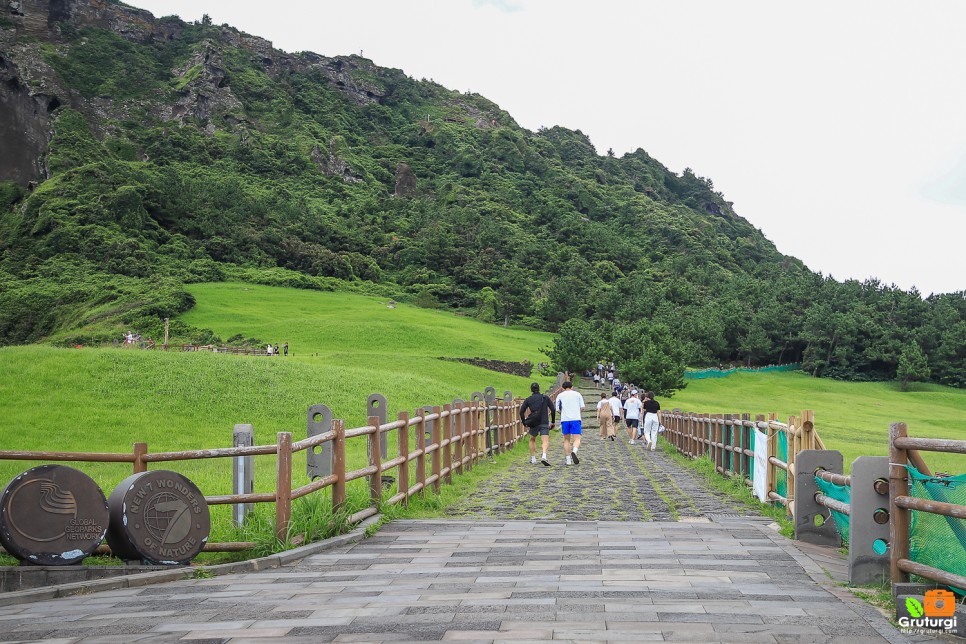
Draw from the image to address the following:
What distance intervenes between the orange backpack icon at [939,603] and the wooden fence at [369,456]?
4.75 meters

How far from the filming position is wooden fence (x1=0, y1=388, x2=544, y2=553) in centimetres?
734

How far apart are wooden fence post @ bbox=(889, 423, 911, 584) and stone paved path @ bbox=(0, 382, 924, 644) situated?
0.36 metres

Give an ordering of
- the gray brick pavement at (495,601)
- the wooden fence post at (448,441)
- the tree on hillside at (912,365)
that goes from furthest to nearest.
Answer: the tree on hillside at (912,365), the wooden fence post at (448,441), the gray brick pavement at (495,601)

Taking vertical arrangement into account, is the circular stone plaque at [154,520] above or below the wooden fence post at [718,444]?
above

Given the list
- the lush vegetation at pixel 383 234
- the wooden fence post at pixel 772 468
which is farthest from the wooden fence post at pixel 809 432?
the lush vegetation at pixel 383 234

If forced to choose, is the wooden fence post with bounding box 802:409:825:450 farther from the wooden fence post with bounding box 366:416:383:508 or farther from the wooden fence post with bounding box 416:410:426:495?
the wooden fence post with bounding box 416:410:426:495

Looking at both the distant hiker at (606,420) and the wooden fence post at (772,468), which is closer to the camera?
the wooden fence post at (772,468)

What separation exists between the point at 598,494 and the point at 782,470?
9.08 feet

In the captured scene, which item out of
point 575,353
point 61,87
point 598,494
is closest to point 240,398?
point 598,494

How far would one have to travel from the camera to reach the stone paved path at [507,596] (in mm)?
4660

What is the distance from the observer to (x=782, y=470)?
34.9 feet

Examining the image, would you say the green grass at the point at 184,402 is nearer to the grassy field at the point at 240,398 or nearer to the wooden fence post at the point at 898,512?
the grassy field at the point at 240,398

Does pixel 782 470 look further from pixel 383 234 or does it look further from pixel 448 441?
pixel 383 234

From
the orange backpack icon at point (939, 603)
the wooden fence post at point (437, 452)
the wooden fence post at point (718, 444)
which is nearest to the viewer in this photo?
the orange backpack icon at point (939, 603)
